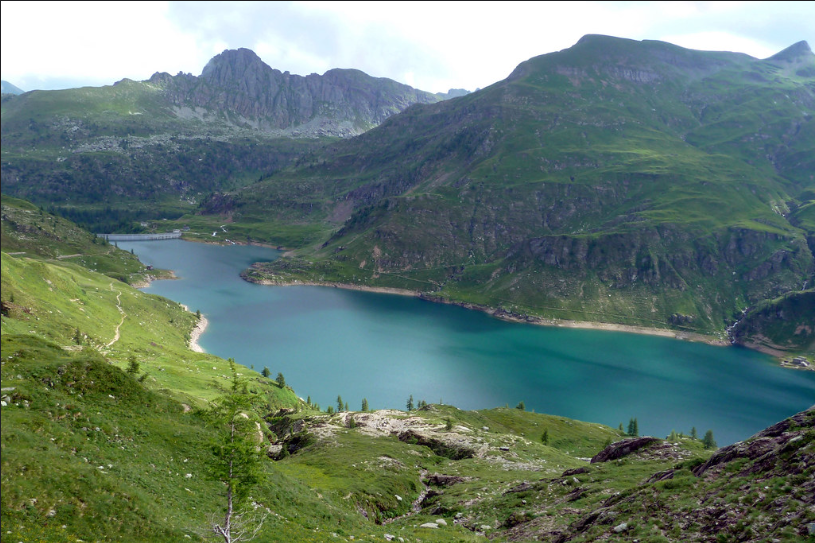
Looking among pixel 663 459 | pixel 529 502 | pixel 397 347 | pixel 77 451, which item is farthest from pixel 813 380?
pixel 77 451

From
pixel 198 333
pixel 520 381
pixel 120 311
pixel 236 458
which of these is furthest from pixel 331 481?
pixel 198 333

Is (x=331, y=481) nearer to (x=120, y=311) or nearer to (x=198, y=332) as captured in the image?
(x=120, y=311)

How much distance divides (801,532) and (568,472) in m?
28.9

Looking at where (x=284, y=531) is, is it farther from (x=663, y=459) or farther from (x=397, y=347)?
(x=397, y=347)

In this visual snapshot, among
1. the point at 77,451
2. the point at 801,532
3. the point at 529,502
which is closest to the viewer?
the point at 801,532

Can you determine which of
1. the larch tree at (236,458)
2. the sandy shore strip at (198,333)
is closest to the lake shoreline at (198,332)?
the sandy shore strip at (198,333)

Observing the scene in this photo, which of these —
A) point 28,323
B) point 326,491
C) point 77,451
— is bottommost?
point 326,491

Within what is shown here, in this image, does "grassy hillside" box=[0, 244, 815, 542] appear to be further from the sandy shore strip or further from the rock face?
the sandy shore strip

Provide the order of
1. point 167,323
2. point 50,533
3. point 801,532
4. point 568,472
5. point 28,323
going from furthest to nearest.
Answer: point 167,323, point 28,323, point 568,472, point 801,532, point 50,533

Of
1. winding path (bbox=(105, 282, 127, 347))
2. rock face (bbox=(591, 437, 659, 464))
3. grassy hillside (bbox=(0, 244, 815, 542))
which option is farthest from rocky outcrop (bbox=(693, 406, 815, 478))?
winding path (bbox=(105, 282, 127, 347))

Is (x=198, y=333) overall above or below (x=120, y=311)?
below

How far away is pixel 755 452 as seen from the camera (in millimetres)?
31797

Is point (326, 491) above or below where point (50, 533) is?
below

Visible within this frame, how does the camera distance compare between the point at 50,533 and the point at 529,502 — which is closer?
the point at 50,533
